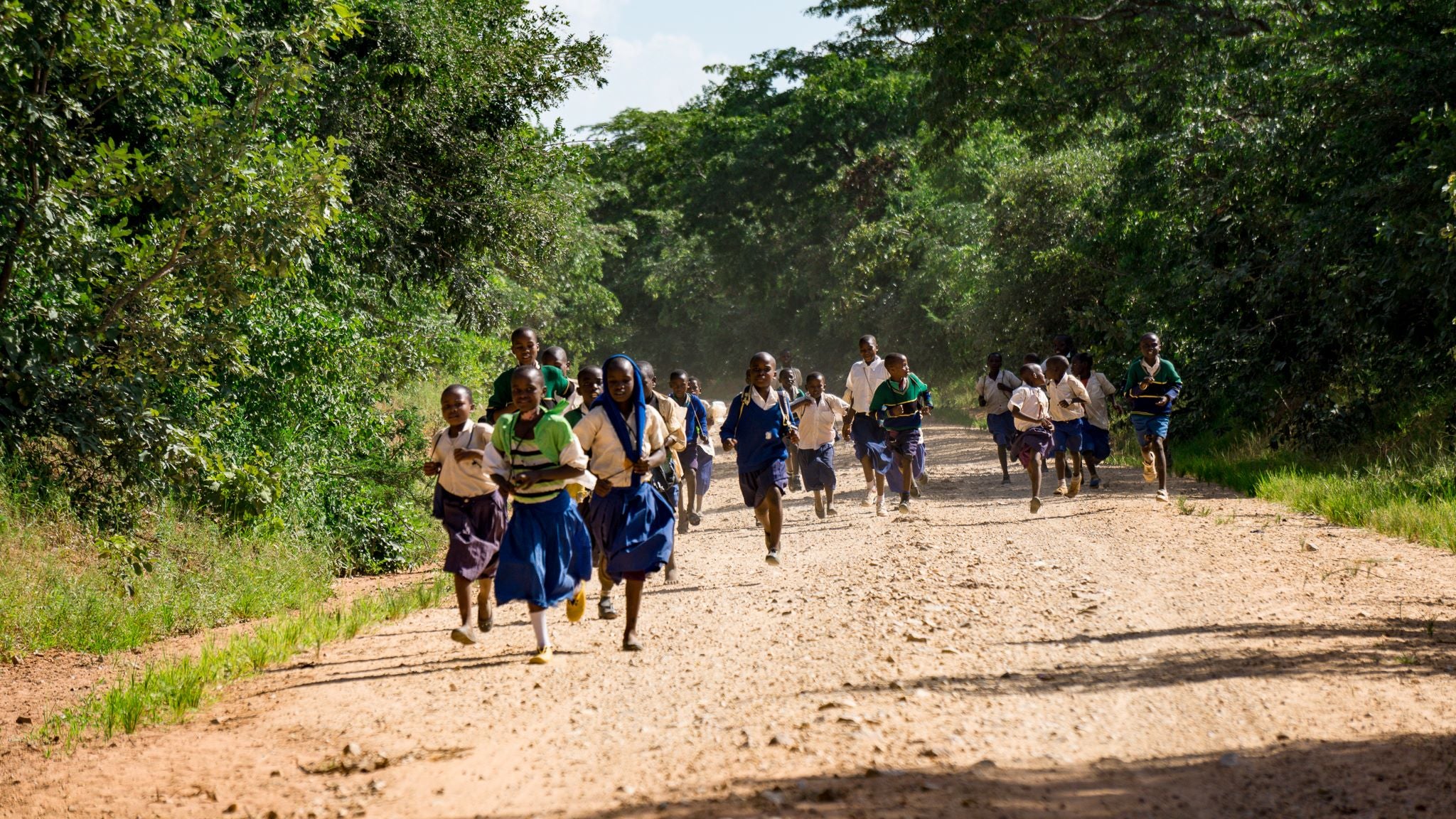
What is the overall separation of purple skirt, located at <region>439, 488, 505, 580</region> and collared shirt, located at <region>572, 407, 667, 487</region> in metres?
0.75

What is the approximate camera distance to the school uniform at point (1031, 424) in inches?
561

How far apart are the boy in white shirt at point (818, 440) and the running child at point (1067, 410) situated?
244 centimetres

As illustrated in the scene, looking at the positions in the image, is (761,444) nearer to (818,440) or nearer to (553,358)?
(553,358)

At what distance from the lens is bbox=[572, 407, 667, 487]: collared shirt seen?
8.21 meters

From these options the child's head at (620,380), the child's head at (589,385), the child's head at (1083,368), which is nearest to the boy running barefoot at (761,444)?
the child's head at (589,385)

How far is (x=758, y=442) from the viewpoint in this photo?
11.3 m

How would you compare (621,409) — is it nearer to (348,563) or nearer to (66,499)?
(66,499)

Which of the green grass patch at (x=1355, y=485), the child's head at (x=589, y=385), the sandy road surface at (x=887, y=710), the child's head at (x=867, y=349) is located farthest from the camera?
the child's head at (x=867, y=349)

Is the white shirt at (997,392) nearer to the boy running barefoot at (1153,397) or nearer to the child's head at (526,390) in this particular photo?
the boy running barefoot at (1153,397)

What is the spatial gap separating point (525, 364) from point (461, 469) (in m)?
1.43

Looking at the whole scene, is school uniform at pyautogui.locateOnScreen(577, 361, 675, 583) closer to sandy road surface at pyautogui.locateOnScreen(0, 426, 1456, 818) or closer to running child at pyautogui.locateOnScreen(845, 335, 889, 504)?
sandy road surface at pyautogui.locateOnScreen(0, 426, 1456, 818)

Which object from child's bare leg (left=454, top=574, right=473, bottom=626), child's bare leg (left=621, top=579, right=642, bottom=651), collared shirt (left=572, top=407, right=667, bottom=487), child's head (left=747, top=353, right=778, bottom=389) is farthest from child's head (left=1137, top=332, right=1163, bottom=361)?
child's bare leg (left=454, top=574, right=473, bottom=626)

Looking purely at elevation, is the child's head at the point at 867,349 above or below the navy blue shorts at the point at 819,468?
above

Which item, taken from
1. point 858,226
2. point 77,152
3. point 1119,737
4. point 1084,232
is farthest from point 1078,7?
point 858,226
